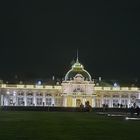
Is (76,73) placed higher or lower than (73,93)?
higher

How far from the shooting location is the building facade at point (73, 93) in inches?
7067

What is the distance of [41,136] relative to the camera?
2588 cm

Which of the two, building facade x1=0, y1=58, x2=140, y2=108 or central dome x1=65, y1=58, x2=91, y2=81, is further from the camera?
central dome x1=65, y1=58, x2=91, y2=81

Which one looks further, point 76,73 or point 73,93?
point 76,73

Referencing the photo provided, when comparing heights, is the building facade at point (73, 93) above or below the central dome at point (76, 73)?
below

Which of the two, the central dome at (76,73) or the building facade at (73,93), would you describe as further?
the central dome at (76,73)

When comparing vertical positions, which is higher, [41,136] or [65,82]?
[65,82]

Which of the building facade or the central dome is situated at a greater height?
the central dome

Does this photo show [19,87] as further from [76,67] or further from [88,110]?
[88,110]

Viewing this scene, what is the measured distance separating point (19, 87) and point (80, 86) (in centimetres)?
1887

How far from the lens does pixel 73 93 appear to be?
7067 inches

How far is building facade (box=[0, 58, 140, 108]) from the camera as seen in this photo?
179500mm

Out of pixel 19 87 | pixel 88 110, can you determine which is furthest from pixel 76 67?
pixel 88 110

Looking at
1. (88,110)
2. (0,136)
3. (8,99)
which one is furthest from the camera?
(8,99)
